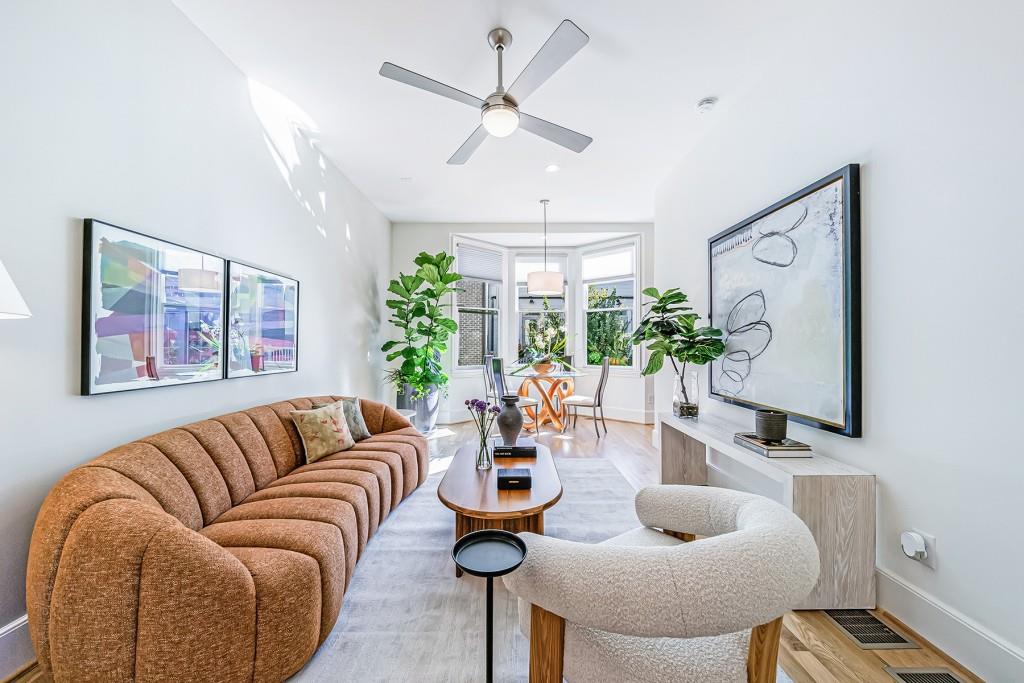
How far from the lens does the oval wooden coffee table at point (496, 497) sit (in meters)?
1.85

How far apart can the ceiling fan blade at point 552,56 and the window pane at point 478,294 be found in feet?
12.7

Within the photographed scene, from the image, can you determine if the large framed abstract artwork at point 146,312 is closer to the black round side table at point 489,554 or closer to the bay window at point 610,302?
the black round side table at point 489,554

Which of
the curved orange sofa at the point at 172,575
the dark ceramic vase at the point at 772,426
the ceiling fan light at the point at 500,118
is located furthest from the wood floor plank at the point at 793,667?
the ceiling fan light at the point at 500,118

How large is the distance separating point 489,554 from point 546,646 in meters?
0.26

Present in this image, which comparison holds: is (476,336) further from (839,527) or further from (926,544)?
(926,544)

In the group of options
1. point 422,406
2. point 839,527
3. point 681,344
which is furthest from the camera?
point 422,406

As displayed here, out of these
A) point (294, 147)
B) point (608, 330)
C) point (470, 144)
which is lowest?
point (608, 330)

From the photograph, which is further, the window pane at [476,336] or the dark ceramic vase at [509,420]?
the window pane at [476,336]

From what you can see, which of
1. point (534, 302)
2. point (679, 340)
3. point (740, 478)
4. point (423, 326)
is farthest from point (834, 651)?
point (534, 302)

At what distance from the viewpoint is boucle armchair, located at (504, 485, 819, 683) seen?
2.56 feet

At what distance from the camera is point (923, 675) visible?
4.65 ft

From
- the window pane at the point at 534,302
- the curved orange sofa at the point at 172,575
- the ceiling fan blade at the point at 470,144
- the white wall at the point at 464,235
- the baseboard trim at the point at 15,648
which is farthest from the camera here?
the window pane at the point at 534,302

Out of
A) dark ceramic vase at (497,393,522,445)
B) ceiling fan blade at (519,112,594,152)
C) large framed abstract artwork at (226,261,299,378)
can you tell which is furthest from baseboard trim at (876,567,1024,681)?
large framed abstract artwork at (226,261,299,378)

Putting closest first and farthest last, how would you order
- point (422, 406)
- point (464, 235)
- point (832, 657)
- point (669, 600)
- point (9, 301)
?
1. point (669, 600)
2. point (9, 301)
3. point (832, 657)
4. point (422, 406)
5. point (464, 235)
